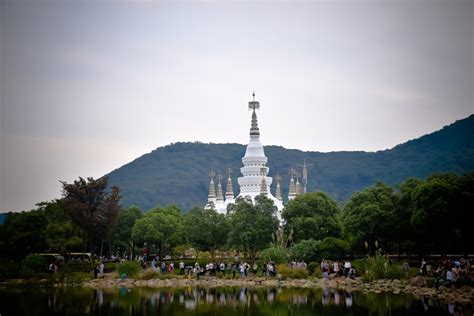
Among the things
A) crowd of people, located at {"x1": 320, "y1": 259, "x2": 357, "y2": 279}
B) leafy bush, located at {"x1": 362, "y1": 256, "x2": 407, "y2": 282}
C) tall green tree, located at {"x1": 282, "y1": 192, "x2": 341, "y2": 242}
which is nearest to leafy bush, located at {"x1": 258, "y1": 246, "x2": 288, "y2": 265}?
crowd of people, located at {"x1": 320, "y1": 259, "x2": 357, "y2": 279}

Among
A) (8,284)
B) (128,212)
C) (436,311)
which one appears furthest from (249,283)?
(128,212)

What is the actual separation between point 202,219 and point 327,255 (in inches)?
631

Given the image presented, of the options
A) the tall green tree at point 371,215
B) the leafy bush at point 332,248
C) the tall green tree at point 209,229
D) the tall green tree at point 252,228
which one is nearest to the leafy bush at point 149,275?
the tall green tree at point 252,228

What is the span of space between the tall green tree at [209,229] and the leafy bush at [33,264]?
53.8 ft

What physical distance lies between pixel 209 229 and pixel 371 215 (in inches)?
651

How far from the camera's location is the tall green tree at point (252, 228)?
5704cm

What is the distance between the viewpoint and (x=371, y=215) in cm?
5359

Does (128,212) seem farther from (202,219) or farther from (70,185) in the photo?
(70,185)

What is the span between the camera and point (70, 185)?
189 ft

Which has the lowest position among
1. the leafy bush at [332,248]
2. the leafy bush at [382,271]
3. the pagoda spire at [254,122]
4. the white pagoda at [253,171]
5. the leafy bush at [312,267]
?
the leafy bush at [382,271]

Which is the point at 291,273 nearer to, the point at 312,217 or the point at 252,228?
the point at 252,228

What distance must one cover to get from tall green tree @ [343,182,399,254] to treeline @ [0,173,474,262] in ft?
0.24

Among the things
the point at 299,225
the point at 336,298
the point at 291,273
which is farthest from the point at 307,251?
the point at 336,298

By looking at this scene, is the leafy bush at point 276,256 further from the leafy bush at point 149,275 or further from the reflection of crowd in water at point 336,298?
the reflection of crowd in water at point 336,298
